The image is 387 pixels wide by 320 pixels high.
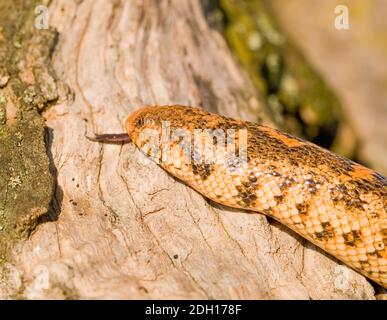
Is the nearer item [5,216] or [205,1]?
[5,216]

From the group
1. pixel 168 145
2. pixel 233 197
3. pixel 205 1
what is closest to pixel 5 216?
pixel 168 145

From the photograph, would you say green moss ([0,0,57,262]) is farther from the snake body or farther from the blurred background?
the blurred background

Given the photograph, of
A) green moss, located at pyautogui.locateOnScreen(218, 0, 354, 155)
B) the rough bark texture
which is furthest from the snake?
green moss, located at pyautogui.locateOnScreen(218, 0, 354, 155)

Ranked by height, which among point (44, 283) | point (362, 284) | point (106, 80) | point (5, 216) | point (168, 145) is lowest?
point (362, 284)

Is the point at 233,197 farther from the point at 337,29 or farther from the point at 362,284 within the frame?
the point at 337,29

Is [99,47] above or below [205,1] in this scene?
below

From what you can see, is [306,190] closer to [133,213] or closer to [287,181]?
[287,181]
